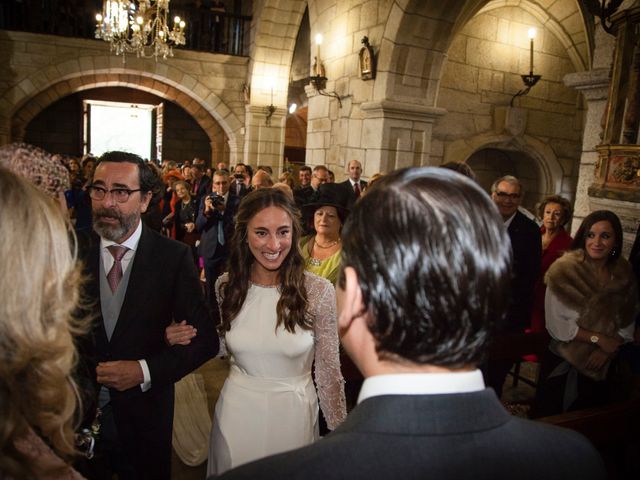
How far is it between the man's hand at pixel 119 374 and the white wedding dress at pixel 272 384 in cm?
35

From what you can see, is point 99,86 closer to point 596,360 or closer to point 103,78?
point 103,78

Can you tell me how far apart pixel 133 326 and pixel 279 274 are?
0.57 metres

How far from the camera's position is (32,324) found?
2.33 ft

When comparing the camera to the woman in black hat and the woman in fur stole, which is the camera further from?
the woman in fur stole

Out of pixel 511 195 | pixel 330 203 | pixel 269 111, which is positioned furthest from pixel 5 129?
pixel 511 195

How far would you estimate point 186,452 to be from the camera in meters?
2.41

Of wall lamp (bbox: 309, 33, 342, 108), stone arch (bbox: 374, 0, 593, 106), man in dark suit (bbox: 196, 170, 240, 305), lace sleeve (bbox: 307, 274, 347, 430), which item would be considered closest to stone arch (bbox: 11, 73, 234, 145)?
wall lamp (bbox: 309, 33, 342, 108)

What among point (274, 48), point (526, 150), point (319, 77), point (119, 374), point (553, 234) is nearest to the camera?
point (119, 374)

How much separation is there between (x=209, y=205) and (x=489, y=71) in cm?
504

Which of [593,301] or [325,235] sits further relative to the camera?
[325,235]

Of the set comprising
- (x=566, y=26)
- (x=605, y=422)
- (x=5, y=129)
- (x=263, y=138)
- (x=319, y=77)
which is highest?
(x=566, y=26)

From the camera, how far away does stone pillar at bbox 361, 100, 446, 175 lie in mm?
5121

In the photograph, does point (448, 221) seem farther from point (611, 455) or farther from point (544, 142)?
point (544, 142)

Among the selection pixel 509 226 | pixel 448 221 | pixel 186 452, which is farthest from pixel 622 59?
pixel 186 452
